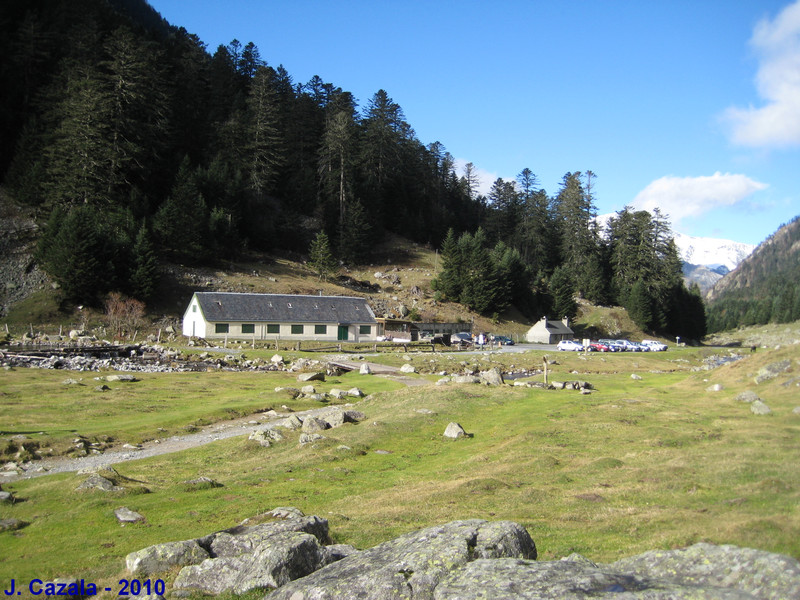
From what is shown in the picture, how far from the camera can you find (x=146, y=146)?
100 meters

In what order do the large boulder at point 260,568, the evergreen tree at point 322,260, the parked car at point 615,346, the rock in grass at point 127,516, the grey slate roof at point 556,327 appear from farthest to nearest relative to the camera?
the grey slate roof at point 556,327 → the evergreen tree at point 322,260 → the parked car at point 615,346 → the rock in grass at point 127,516 → the large boulder at point 260,568

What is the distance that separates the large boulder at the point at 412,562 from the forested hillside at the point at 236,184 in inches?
2903

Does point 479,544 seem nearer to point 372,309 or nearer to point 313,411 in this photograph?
point 313,411

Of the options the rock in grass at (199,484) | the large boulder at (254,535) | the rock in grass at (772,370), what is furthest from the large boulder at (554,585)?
the rock in grass at (772,370)

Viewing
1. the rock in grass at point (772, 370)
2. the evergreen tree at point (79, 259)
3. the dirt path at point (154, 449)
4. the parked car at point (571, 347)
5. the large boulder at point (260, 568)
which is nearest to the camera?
the large boulder at point (260, 568)

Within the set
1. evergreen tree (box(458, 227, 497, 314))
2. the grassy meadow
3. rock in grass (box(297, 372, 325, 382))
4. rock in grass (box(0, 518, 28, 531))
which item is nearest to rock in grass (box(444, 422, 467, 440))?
the grassy meadow

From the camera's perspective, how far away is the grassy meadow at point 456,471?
12.7 m

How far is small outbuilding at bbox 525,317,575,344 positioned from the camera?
327ft

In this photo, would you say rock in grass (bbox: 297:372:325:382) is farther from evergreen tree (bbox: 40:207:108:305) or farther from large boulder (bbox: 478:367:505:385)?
evergreen tree (bbox: 40:207:108:305)

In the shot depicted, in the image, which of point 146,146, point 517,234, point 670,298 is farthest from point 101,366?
point 670,298

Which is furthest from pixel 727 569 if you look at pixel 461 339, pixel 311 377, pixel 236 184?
pixel 236 184

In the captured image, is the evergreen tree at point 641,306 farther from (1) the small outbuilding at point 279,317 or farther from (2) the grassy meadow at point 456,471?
(2) the grassy meadow at point 456,471

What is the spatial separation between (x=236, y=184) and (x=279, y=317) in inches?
1493

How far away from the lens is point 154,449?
27.2m
